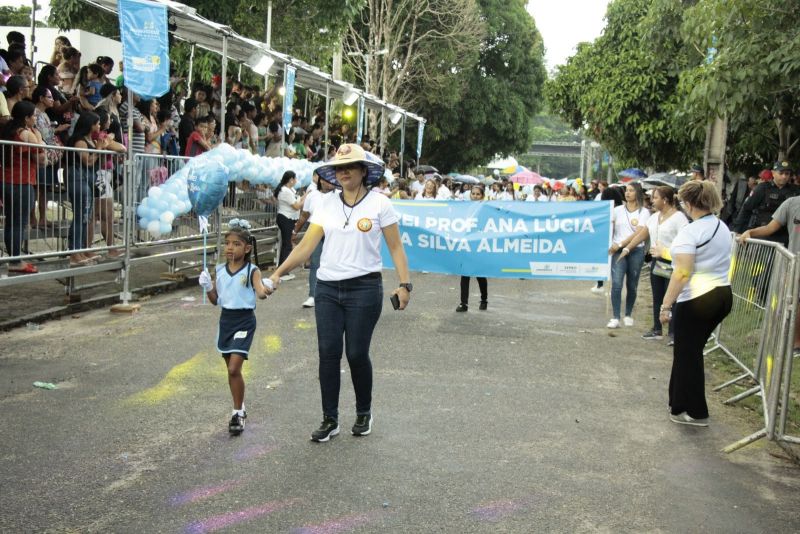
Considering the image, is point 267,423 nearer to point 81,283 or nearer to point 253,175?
point 81,283

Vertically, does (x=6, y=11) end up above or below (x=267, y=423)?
above

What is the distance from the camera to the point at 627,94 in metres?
26.2

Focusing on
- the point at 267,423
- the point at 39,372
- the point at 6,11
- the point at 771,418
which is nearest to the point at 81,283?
the point at 39,372

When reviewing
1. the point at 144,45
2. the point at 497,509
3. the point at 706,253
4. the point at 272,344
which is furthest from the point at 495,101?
the point at 497,509

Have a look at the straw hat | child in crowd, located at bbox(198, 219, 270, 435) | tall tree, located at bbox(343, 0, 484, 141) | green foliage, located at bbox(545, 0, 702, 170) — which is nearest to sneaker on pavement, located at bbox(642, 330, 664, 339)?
the straw hat

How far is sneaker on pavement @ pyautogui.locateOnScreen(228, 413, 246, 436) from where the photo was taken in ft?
19.6

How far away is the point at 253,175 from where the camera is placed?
45.0ft

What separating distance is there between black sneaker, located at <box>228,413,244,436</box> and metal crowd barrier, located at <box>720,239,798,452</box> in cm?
342

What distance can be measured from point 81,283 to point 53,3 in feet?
32.1

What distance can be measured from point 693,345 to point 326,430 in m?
3.02

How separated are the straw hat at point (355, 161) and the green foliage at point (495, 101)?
3827cm

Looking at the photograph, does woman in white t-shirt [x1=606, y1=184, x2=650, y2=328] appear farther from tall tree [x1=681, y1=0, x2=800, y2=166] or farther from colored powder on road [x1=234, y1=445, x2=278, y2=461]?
colored powder on road [x1=234, y1=445, x2=278, y2=461]

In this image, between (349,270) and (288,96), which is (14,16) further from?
(349,270)

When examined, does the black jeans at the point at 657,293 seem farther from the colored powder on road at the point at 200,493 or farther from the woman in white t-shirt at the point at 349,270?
the colored powder on road at the point at 200,493
